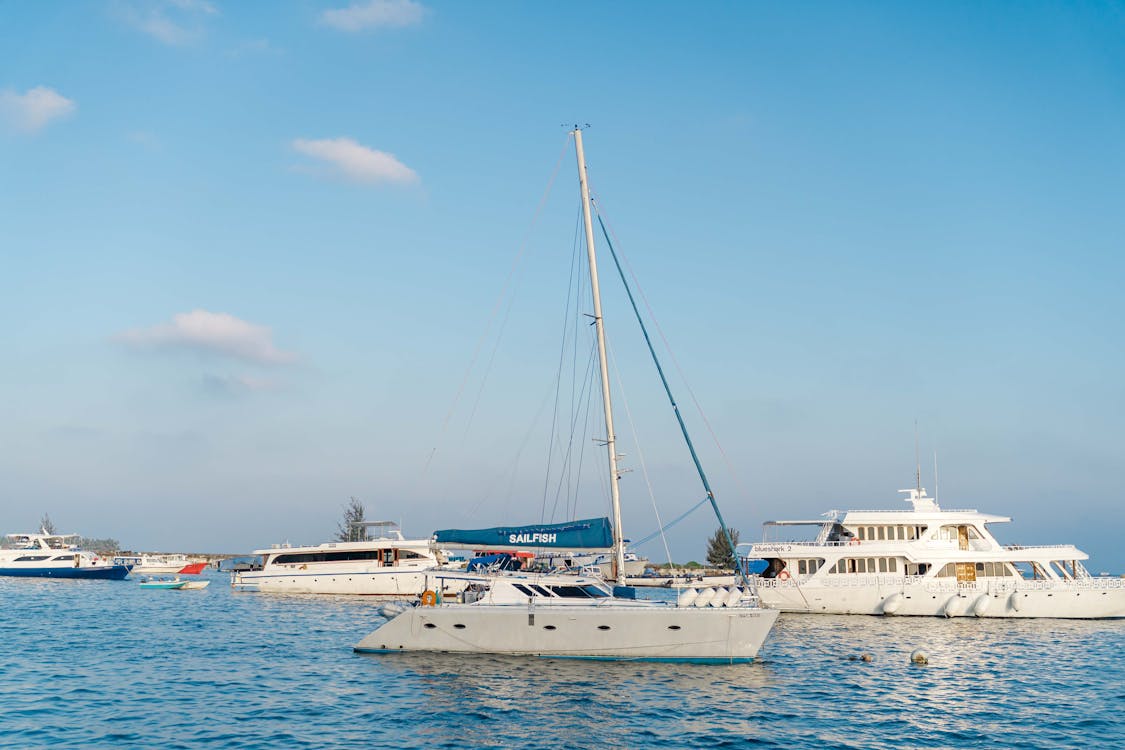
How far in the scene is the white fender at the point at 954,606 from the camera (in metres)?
40.4

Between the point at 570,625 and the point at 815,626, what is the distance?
16608 millimetres

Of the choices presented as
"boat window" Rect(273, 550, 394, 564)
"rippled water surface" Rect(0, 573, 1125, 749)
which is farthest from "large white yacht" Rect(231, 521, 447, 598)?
"rippled water surface" Rect(0, 573, 1125, 749)

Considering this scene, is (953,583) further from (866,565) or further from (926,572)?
(866,565)

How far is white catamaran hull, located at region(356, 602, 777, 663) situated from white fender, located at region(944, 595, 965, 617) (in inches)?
753

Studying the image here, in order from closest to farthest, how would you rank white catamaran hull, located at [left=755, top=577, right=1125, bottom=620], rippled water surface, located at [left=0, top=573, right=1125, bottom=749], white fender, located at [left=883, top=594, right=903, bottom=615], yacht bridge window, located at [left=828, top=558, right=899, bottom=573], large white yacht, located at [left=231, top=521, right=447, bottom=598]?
rippled water surface, located at [left=0, top=573, right=1125, bottom=749] < white catamaran hull, located at [left=755, top=577, right=1125, bottom=620] < white fender, located at [left=883, top=594, right=903, bottom=615] < yacht bridge window, located at [left=828, top=558, right=899, bottom=573] < large white yacht, located at [left=231, top=521, right=447, bottom=598]

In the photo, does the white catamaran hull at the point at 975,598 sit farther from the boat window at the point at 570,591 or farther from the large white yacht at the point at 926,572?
the boat window at the point at 570,591

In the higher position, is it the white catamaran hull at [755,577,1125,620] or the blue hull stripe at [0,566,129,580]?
the white catamaran hull at [755,577,1125,620]

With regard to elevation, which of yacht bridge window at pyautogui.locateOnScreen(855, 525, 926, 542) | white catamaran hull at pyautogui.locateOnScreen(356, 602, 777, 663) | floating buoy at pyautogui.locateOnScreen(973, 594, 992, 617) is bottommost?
floating buoy at pyautogui.locateOnScreen(973, 594, 992, 617)

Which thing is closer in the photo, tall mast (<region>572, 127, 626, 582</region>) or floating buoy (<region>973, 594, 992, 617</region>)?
tall mast (<region>572, 127, 626, 582</region>)

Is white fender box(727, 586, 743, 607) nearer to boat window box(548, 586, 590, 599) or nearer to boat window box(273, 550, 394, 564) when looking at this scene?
boat window box(548, 586, 590, 599)

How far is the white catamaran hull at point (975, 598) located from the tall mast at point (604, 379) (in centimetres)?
1402

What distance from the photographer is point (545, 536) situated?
28.6 metres

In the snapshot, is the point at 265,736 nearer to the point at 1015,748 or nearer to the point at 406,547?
the point at 1015,748

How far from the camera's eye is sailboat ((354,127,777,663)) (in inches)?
1009
